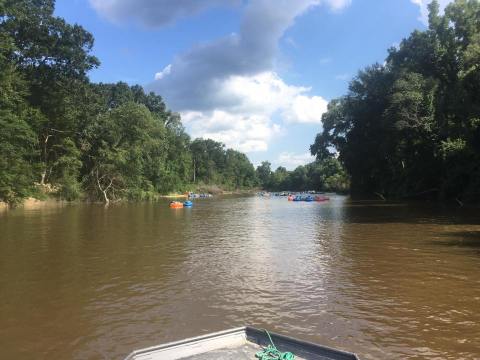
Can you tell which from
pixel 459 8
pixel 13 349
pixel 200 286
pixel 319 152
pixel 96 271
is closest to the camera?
pixel 13 349

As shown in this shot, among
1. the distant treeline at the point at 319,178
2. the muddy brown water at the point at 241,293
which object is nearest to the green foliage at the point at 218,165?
the distant treeline at the point at 319,178

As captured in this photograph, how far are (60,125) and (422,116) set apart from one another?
1859 inches

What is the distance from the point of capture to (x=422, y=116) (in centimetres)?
5534

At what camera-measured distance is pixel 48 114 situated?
5316 cm

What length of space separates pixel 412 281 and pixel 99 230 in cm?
1953

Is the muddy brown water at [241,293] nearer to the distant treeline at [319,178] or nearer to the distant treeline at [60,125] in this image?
the distant treeline at [60,125]

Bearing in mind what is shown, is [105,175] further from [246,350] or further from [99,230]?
[246,350]

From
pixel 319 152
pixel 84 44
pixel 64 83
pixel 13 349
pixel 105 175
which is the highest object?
pixel 84 44

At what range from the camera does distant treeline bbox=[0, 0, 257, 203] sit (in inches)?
1543

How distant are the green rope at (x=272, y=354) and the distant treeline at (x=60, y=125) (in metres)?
35.7

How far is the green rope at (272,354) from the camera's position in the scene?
5.96 meters

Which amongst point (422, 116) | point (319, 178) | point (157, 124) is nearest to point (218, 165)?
point (319, 178)

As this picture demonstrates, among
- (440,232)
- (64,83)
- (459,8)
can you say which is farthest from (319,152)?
(440,232)

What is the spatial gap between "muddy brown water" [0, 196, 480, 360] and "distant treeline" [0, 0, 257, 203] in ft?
72.6
